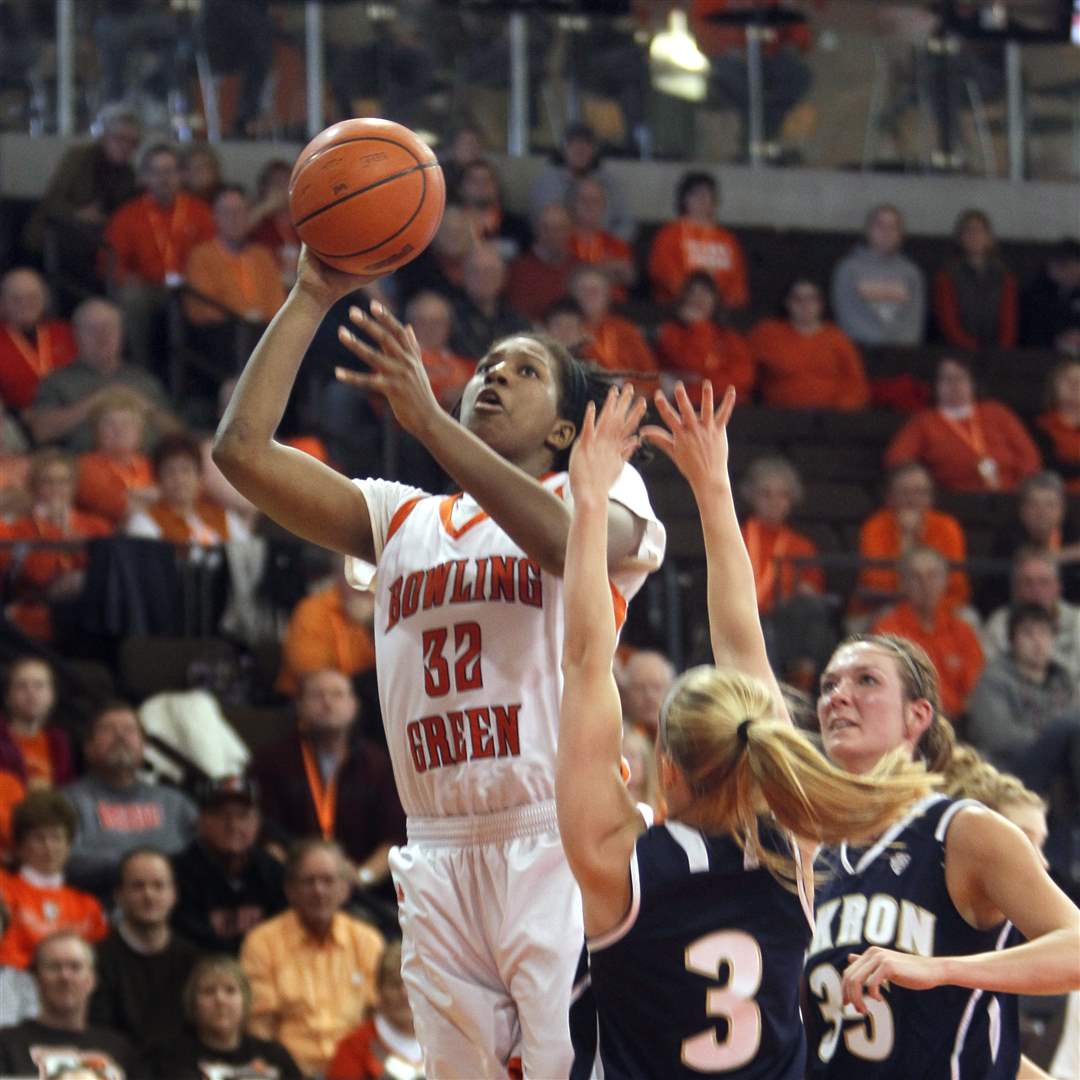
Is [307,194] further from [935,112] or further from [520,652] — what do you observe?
[935,112]

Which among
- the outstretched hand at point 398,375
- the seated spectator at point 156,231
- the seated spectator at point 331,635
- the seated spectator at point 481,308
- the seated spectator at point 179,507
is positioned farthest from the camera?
the seated spectator at point 156,231

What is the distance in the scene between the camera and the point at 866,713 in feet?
14.0

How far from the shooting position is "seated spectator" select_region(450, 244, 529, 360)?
11492 mm

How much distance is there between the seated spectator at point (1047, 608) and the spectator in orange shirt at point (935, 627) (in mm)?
133

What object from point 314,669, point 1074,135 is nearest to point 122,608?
point 314,669

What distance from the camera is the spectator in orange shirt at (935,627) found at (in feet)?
33.3

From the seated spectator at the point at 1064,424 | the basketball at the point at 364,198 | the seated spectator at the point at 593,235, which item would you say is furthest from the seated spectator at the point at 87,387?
the basketball at the point at 364,198

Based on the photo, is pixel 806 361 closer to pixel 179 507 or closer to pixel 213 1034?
pixel 179 507

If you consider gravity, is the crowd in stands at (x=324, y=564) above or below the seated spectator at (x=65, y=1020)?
above

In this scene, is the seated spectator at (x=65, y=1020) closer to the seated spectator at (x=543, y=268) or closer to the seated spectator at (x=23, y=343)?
the seated spectator at (x=23, y=343)

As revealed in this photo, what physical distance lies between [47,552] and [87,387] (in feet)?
3.63

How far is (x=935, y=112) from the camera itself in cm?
1492

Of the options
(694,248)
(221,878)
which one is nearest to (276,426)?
(221,878)

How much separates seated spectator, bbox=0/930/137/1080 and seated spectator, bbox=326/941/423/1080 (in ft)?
2.36
